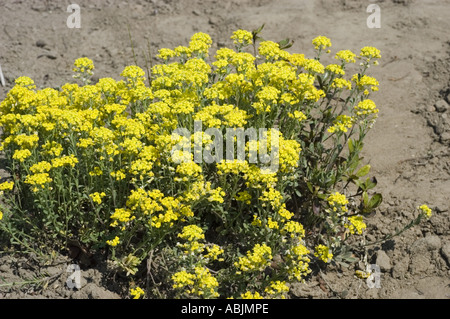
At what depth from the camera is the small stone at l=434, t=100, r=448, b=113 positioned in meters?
6.07

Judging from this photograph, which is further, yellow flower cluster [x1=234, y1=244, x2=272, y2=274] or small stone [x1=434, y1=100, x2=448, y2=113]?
small stone [x1=434, y1=100, x2=448, y2=113]

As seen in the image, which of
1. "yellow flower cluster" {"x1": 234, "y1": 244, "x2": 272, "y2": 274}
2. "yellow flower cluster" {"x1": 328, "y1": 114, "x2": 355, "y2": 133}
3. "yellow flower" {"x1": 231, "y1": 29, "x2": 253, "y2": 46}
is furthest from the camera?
"yellow flower" {"x1": 231, "y1": 29, "x2": 253, "y2": 46}

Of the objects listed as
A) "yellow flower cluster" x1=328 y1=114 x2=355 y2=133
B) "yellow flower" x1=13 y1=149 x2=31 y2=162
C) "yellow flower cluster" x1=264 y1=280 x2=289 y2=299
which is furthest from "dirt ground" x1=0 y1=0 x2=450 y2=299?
"yellow flower cluster" x1=328 y1=114 x2=355 y2=133

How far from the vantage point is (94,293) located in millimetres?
4086

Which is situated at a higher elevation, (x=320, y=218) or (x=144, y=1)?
(x=144, y=1)

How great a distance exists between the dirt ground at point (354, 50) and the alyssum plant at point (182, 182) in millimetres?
326

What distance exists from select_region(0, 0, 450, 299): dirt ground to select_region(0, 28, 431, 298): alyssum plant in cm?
33

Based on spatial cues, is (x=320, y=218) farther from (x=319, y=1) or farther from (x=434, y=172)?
(x=319, y=1)

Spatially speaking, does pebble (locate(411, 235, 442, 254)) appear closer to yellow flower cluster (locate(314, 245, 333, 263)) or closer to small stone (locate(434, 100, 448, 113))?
yellow flower cluster (locate(314, 245, 333, 263))

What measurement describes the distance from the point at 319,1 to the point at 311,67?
4.66m

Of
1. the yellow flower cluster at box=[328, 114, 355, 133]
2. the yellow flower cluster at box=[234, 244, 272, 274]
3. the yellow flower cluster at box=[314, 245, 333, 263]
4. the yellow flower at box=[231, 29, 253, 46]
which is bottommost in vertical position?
the yellow flower cluster at box=[314, 245, 333, 263]

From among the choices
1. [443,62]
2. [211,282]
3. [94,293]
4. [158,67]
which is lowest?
[94,293]

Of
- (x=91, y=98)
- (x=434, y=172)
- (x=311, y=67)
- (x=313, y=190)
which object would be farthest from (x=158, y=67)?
(x=434, y=172)

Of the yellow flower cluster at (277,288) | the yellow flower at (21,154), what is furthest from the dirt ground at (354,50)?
the yellow flower at (21,154)
